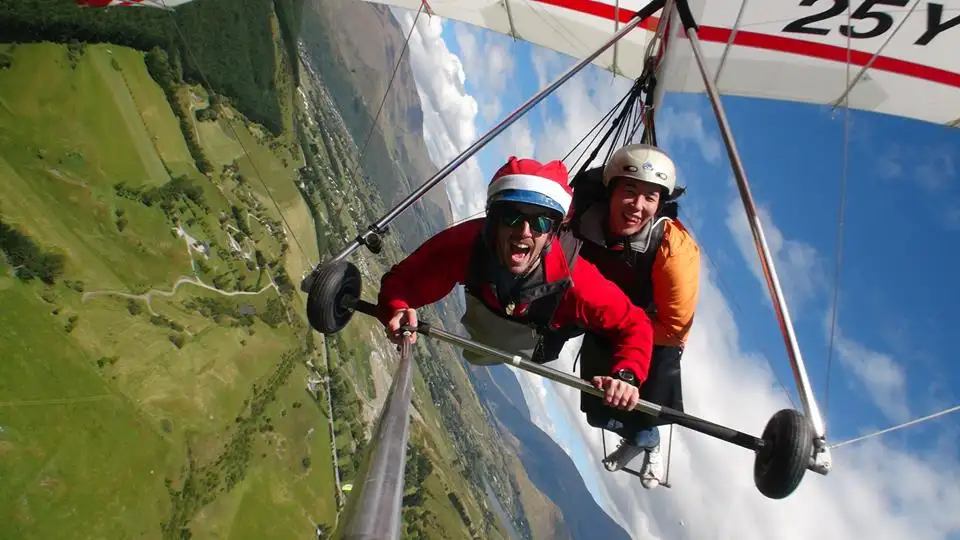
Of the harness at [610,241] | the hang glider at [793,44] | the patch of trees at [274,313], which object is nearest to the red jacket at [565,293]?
the harness at [610,241]

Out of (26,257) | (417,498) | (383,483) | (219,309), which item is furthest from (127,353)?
(383,483)

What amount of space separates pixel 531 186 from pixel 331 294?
1.27 metres

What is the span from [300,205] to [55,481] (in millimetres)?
61886

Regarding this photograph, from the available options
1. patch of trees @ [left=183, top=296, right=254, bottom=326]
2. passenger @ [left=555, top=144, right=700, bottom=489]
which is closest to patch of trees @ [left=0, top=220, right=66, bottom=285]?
patch of trees @ [left=183, top=296, right=254, bottom=326]

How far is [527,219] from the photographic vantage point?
3309mm

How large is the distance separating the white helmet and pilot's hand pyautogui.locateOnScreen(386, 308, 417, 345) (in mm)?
1852

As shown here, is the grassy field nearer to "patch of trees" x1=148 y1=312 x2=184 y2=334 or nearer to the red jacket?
"patch of trees" x1=148 y1=312 x2=184 y2=334

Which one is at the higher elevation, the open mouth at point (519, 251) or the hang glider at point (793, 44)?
the hang glider at point (793, 44)

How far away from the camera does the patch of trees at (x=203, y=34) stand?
267ft

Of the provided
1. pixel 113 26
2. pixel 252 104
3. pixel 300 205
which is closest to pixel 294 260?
pixel 300 205

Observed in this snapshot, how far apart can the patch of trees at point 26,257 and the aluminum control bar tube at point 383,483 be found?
270 ft

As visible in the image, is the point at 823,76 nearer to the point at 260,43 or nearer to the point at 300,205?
the point at 300,205

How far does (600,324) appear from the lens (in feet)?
12.5

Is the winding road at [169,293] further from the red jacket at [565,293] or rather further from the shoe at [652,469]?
the red jacket at [565,293]
